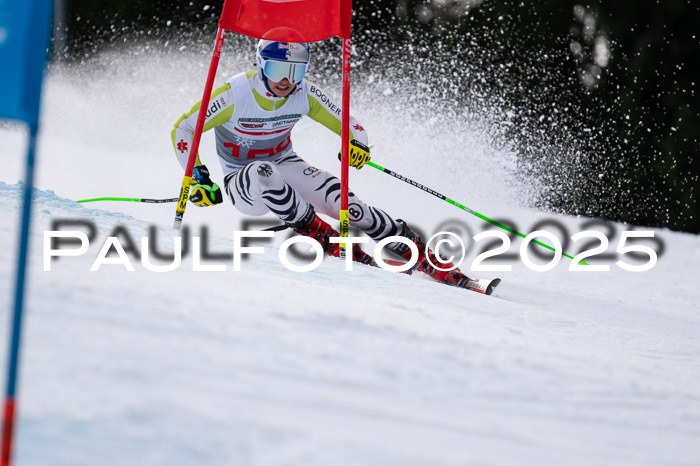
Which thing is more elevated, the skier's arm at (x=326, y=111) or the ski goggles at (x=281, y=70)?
the ski goggles at (x=281, y=70)

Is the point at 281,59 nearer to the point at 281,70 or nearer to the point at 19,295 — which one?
the point at 281,70

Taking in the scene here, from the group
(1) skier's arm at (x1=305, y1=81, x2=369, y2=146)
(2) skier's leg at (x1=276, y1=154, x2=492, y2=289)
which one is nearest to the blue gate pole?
(2) skier's leg at (x1=276, y1=154, x2=492, y2=289)

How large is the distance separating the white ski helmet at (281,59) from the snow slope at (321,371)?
2.84ft

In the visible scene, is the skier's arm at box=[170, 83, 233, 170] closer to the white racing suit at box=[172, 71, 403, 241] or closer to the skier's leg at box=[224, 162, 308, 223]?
the white racing suit at box=[172, 71, 403, 241]

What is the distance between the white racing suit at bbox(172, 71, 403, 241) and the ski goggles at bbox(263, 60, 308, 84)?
122 millimetres

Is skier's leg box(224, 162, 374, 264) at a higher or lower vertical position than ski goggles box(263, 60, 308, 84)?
lower

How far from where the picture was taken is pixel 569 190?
372 inches

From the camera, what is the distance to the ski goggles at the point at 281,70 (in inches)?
147

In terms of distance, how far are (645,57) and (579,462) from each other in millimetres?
9340

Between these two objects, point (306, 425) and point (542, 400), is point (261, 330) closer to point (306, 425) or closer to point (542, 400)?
point (306, 425)

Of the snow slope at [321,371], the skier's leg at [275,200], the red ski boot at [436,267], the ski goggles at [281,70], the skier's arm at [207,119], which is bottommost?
the snow slope at [321,371]

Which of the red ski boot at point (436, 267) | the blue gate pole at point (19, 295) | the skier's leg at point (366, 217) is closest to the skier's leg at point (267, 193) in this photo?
the skier's leg at point (366, 217)

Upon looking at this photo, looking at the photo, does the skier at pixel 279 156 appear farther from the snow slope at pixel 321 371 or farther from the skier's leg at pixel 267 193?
the snow slope at pixel 321 371

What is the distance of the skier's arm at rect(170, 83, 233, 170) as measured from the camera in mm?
3891
